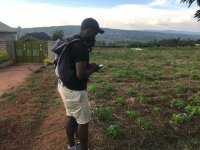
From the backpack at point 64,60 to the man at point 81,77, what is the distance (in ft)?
0.12

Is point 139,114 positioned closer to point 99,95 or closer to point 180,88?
point 99,95

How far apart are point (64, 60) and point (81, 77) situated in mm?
312

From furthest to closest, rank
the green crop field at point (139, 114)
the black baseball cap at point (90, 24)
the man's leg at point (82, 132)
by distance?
1. the green crop field at point (139, 114)
2. the man's leg at point (82, 132)
3. the black baseball cap at point (90, 24)

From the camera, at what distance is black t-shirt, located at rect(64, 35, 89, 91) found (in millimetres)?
4363

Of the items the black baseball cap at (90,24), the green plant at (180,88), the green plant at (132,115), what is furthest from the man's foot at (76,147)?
the green plant at (180,88)

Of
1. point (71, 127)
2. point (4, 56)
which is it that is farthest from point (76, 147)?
point (4, 56)

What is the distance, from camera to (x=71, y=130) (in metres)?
5.01

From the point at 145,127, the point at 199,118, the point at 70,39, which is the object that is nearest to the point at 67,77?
the point at 70,39

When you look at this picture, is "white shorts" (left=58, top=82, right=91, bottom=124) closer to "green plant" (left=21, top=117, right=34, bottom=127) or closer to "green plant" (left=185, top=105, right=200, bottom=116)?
"green plant" (left=21, top=117, right=34, bottom=127)

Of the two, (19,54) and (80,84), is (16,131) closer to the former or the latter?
(80,84)

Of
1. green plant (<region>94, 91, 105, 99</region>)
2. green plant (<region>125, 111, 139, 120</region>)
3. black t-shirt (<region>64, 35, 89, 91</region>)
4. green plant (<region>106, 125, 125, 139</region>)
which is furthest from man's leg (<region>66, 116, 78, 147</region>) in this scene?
green plant (<region>94, 91, 105, 99</region>)

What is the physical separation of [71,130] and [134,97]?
11.0ft

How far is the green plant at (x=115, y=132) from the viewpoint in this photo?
18.1 ft

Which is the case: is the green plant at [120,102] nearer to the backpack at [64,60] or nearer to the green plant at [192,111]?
the green plant at [192,111]
